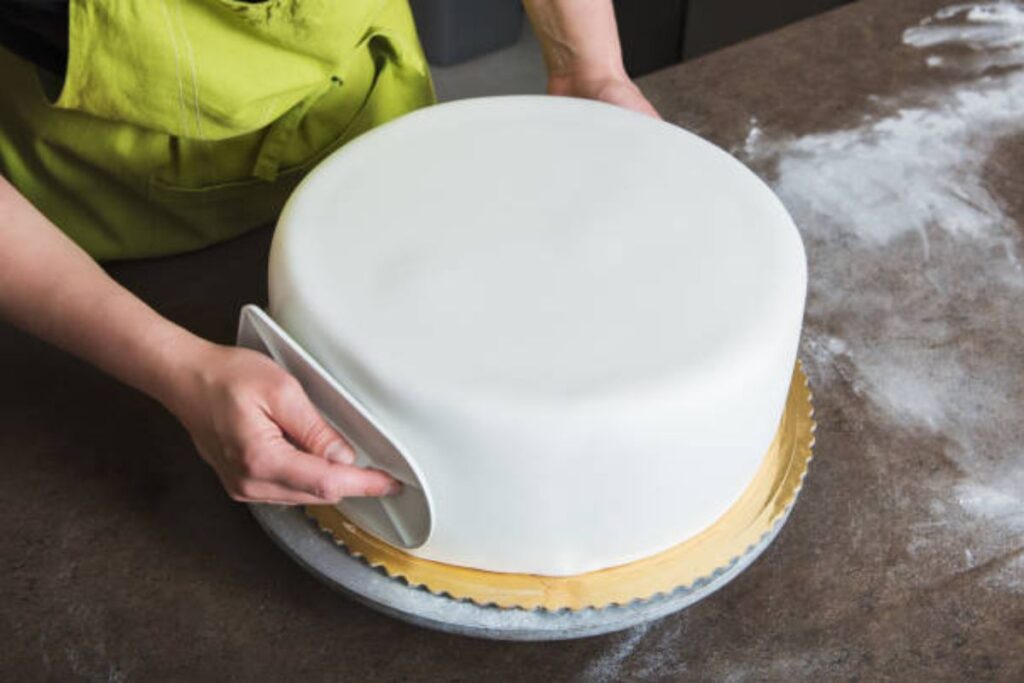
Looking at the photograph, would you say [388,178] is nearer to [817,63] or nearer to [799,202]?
[799,202]

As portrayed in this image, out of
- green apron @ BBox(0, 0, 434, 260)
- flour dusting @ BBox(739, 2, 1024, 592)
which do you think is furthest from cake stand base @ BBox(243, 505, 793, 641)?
green apron @ BBox(0, 0, 434, 260)

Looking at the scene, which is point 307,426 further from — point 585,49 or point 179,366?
point 585,49

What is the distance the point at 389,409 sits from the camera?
80 cm

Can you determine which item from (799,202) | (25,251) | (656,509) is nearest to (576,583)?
(656,509)

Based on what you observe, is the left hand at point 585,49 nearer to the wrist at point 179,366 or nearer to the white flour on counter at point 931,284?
the white flour on counter at point 931,284

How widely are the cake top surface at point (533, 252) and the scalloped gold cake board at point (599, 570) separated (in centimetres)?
16

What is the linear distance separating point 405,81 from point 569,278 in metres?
0.48

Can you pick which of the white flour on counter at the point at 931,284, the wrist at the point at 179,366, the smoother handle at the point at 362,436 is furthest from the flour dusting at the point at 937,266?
A: the wrist at the point at 179,366

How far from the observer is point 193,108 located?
1.05m

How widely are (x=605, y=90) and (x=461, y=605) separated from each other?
0.57m

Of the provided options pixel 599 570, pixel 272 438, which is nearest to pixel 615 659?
pixel 599 570

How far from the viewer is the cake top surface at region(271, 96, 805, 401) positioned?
0.80 meters

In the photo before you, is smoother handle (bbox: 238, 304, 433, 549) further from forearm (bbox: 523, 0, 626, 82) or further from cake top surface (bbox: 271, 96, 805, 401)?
forearm (bbox: 523, 0, 626, 82)

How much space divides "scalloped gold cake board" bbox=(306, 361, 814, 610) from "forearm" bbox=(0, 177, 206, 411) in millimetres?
163
